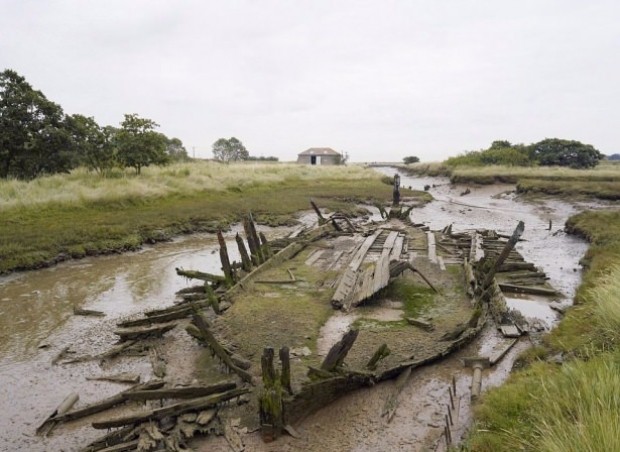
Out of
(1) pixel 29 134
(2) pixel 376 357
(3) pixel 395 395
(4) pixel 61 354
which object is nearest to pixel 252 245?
(4) pixel 61 354

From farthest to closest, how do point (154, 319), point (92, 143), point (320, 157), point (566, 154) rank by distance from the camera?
point (320, 157) < point (566, 154) < point (92, 143) < point (154, 319)

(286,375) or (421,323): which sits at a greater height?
(286,375)

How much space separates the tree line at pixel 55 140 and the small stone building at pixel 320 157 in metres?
57.6

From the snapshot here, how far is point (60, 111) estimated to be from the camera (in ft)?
95.4

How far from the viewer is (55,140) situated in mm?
28359

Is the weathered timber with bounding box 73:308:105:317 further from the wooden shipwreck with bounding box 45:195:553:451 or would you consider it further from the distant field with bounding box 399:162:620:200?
the distant field with bounding box 399:162:620:200

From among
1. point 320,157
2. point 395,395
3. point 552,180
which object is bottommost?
point 395,395

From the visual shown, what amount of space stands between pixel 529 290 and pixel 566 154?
5394 centimetres

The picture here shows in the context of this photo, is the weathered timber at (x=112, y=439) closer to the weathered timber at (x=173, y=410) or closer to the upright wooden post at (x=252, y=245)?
the weathered timber at (x=173, y=410)

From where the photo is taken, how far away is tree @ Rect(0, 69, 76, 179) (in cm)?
2652

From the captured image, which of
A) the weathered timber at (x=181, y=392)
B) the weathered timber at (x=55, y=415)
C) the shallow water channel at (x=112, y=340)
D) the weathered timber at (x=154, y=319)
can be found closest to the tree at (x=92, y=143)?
the shallow water channel at (x=112, y=340)

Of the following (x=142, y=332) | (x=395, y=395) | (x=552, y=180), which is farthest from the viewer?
(x=552, y=180)

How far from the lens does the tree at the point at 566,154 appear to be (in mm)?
56500

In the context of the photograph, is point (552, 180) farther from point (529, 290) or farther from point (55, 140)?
point (55, 140)
